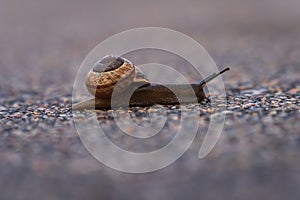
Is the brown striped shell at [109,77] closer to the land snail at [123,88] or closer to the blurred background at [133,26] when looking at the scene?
the land snail at [123,88]

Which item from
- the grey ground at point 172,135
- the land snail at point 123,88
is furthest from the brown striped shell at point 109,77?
the grey ground at point 172,135

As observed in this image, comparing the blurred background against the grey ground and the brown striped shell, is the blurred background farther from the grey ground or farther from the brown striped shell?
the brown striped shell

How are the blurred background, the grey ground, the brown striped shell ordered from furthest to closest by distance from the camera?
the blurred background → the brown striped shell → the grey ground

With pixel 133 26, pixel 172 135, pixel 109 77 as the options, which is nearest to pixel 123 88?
pixel 109 77

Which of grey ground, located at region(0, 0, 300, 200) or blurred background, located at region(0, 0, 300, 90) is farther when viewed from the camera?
blurred background, located at region(0, 0, 300, 90)

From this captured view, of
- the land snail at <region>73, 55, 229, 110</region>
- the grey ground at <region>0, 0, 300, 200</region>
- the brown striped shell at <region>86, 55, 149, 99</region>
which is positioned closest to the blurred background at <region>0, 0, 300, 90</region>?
the grey ground at <region>0, 0, 300, 200</region>

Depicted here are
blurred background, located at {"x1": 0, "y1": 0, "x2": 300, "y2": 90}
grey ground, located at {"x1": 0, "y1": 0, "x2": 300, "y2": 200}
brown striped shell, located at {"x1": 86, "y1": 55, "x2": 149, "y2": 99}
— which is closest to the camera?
grey ground, located at {"x1": 0, "y1": 0, "x2": 300, "y2": 200}
